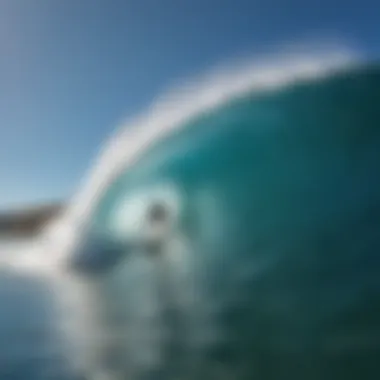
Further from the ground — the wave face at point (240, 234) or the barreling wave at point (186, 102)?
the barreling wave at point (186, 102)

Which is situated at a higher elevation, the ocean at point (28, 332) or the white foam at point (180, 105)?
the white foam at point (180, 105)

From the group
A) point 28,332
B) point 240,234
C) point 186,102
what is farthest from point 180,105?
point 28,332

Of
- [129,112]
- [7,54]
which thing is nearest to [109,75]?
[129,112]

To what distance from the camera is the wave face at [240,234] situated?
132 cm

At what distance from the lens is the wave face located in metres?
1.32

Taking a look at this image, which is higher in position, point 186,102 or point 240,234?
point 186,102

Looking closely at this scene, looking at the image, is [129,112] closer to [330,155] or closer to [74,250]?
[74,250]

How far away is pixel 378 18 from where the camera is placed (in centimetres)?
139

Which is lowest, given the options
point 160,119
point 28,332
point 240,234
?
point 28,332

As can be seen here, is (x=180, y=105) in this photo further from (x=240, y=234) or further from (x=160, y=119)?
(x=240, y=234)

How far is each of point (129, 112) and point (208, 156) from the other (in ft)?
0.56

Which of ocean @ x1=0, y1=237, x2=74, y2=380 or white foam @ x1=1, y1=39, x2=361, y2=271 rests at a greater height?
white foam @ x1=1, y1=39, x2=361, y2=271

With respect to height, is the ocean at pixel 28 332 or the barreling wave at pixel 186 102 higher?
the barreling wave at pixel 186 102

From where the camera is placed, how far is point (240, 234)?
1.37m
